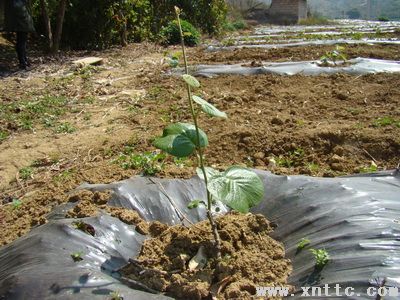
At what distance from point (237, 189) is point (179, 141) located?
308mm

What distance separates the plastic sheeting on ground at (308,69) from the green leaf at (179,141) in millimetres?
4478

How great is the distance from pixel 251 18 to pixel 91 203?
2906 cm

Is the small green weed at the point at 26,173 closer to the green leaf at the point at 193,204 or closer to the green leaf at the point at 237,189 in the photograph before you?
the green leaf at the point at 193,204

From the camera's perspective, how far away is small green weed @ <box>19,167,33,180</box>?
345cm

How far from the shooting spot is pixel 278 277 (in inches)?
69.4

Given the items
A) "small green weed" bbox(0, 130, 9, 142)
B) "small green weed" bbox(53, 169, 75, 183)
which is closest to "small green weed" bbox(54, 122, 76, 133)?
"small green weed" bbox(0, 130, 9, 142)

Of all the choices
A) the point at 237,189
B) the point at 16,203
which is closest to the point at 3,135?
the point at 16,203

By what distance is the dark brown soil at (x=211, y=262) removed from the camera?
5.43 ft

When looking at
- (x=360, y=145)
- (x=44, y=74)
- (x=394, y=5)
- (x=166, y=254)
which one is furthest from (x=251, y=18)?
(x=394, y=5)

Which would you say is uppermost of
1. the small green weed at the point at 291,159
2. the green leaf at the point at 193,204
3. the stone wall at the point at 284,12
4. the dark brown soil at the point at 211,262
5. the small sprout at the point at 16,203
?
the stone wall at the point at 284,12

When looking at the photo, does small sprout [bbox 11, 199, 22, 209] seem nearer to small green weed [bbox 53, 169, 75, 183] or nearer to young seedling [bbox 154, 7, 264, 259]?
small green weed [bbox 53, 169, 75, 183]

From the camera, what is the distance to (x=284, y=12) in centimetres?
2975

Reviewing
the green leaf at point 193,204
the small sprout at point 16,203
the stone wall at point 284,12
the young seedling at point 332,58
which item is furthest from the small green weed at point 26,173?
the stone wall at point 284,12

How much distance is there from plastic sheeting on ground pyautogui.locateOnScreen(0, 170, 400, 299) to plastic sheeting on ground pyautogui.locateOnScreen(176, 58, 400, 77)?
3.81 m
